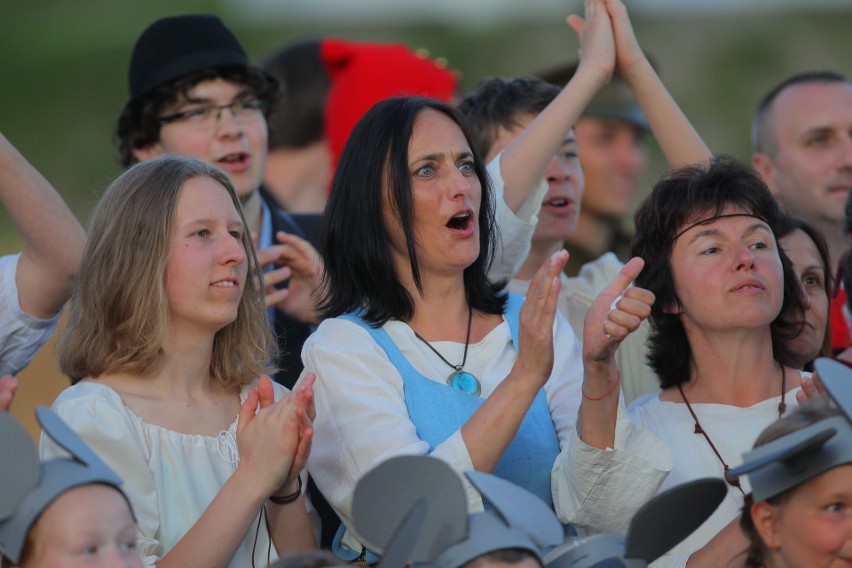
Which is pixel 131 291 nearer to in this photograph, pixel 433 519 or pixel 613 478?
pixel 433 519

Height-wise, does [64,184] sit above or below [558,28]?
below

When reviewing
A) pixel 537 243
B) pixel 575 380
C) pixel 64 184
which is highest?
pixel 64 184

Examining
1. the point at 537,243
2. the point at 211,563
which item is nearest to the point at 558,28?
the point at 537,243

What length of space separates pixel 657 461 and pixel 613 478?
121 millimetres

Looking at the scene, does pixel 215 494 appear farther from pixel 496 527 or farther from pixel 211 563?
pixel 496 527

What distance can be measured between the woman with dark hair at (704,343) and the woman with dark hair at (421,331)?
20cm

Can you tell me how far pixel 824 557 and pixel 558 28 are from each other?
8.97 meters

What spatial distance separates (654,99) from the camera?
4086 millimetres

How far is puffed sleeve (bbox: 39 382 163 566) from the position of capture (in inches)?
120

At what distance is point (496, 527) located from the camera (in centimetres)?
263

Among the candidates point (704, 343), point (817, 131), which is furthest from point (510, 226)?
point (817, 131)

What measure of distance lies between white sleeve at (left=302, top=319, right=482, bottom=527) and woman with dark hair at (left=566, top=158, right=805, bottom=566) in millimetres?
416

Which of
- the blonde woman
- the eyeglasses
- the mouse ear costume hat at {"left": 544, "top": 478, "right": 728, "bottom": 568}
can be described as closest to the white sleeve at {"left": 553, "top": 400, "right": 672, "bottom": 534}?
the mouse ear costume hat at {"left": 544, "top": 478, "right": 728, "bottom": 568}

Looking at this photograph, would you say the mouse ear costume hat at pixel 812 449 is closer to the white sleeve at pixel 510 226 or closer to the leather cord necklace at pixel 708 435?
the leather cord necklace at pixel 708 435
